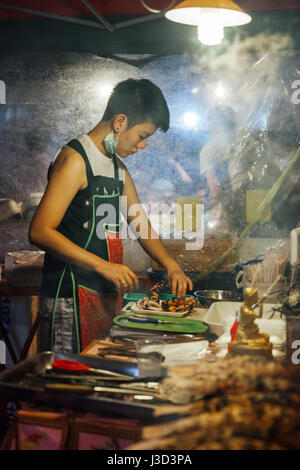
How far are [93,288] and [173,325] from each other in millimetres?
871

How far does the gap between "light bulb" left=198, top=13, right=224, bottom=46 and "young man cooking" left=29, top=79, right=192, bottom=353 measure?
18.7 inches

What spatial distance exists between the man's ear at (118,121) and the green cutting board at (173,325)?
120 cm

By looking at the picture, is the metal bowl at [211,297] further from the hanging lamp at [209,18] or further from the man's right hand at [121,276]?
the hanging lamp at [209,18]

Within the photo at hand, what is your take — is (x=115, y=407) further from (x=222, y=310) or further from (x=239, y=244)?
(x=239, y=244)

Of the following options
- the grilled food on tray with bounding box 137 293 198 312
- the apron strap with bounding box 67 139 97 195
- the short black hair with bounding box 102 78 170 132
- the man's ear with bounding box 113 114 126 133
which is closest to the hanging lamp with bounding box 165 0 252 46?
the short black hair with bounding box 102 78 170 132

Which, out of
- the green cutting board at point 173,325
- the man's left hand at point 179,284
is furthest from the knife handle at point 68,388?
the man's left hand at point 179,284

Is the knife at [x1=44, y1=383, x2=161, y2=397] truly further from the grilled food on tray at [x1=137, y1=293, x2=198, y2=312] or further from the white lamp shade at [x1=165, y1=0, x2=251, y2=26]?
the white lamp shade at [x1=165, y1=0, x2=251, y2=26]

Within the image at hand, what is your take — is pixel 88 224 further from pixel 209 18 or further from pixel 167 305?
pixel 209 18

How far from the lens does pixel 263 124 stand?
358 centimetres

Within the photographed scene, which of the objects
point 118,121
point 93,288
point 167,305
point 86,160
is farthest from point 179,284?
point 118,121

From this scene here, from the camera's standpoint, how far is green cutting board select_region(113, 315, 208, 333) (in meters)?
1.71

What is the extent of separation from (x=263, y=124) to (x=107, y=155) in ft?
4.67

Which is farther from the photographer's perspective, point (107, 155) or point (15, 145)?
point (15, 145)
